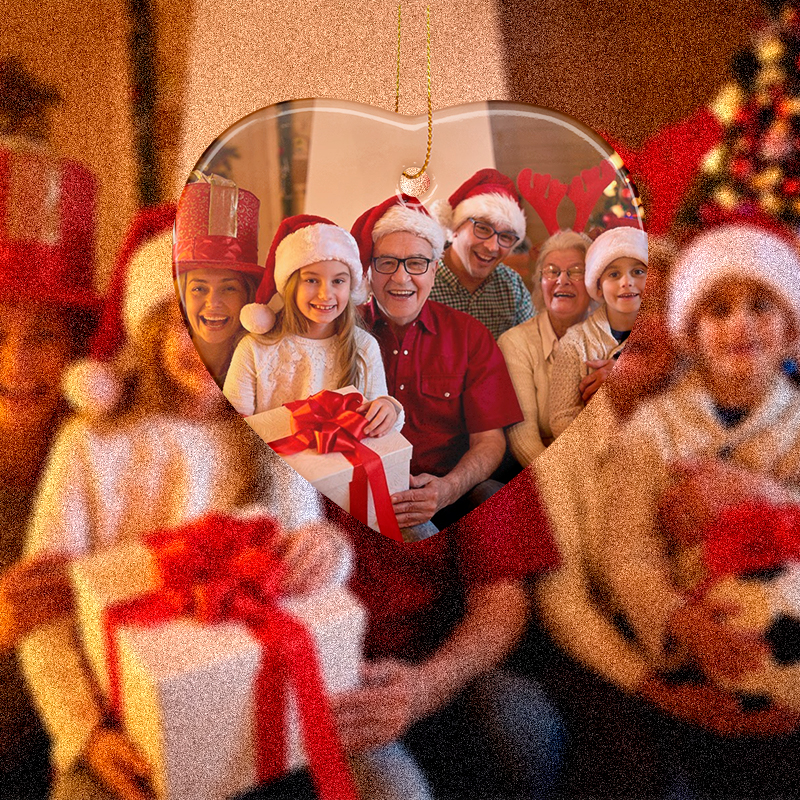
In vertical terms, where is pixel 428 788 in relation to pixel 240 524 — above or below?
below

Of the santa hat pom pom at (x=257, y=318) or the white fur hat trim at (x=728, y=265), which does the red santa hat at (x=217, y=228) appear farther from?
the white fur hat trim at (x=728, y=265)

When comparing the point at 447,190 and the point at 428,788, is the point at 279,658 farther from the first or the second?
the point at 447,190

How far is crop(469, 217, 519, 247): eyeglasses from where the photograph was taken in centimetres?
80

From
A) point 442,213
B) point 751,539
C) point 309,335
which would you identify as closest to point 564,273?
point 442,213

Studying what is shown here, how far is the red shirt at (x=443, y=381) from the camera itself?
0.82 metres

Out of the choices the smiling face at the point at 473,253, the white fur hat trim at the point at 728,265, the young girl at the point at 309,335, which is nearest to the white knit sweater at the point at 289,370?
the young girl at the point at 309,335

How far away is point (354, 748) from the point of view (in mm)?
923

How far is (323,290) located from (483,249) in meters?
0.15

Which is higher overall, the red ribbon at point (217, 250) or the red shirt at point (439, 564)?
the red ribbon at point (217, 250)

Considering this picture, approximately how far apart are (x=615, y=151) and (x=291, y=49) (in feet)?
1.10

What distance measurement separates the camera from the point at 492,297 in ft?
2.69

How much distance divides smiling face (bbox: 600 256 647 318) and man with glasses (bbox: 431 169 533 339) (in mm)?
76

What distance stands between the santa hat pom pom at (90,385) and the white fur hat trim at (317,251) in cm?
21

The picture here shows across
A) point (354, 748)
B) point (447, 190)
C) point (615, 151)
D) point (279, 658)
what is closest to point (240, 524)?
point (279, 658)
